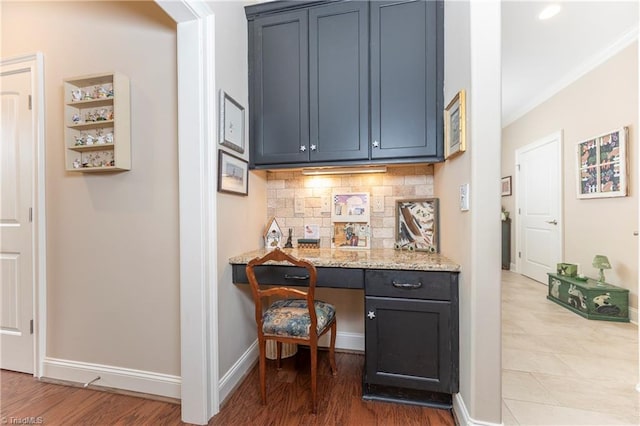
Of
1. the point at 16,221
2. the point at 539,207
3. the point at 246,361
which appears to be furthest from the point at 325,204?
the point at 539,207

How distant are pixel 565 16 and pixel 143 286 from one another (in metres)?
4.13

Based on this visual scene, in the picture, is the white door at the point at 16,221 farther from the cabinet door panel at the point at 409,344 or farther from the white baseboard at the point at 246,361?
the cabinet door panel at the point at 409,344

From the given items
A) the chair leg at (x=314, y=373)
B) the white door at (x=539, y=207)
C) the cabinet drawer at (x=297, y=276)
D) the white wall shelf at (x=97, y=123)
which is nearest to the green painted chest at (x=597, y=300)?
the white door at (x=539, y=207)

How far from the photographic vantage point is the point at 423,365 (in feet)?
5.01

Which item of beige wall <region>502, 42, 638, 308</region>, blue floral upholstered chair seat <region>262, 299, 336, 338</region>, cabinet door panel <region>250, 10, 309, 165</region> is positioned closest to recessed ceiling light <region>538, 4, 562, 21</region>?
beige wall <region>502, 42, 638, 308</region>

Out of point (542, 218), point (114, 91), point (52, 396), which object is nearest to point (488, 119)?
point (114, 91)

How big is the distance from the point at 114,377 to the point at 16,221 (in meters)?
1.34

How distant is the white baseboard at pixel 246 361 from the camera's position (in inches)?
65.2

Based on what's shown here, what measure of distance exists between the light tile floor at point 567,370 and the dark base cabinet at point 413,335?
41cm

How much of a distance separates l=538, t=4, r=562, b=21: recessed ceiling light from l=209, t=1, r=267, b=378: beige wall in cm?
259

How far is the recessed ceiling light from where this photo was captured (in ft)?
7.65

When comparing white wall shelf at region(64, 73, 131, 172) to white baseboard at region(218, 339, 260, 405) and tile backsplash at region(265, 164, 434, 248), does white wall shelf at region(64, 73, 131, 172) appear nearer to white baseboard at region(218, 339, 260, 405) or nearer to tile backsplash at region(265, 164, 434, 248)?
tile backsplash at region(265, 164, 434, 248)

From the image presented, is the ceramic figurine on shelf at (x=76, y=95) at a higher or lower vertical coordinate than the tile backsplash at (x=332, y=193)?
higher

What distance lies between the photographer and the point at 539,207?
4.18m
